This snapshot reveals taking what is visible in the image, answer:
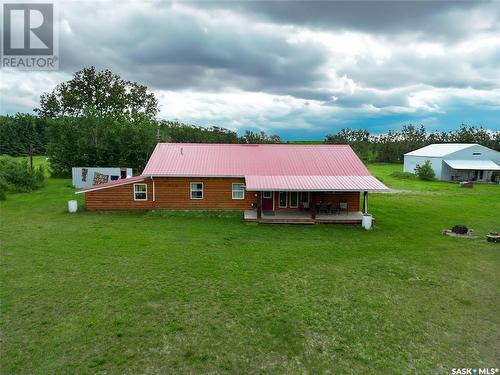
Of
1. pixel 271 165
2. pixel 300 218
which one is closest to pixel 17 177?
pixel 271 165

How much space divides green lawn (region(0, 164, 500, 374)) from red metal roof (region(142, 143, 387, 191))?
3.02 m

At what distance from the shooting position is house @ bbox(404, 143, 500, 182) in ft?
128

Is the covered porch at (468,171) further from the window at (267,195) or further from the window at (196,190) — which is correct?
the window at (196,190)

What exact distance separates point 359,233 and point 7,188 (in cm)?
2306

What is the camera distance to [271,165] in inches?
829

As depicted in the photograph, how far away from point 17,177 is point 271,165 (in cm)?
1873

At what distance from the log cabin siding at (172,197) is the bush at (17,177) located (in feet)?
30.7

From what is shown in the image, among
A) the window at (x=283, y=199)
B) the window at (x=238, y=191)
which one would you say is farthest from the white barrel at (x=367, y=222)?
the window at (x=238, y=191)

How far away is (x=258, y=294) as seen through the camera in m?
9.16

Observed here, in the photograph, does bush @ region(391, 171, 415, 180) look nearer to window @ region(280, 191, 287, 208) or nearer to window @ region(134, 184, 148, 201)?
window @ region(280, 191, 287, 208)

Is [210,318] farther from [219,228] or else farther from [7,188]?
[7,188]

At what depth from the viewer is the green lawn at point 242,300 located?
654 centimetres
